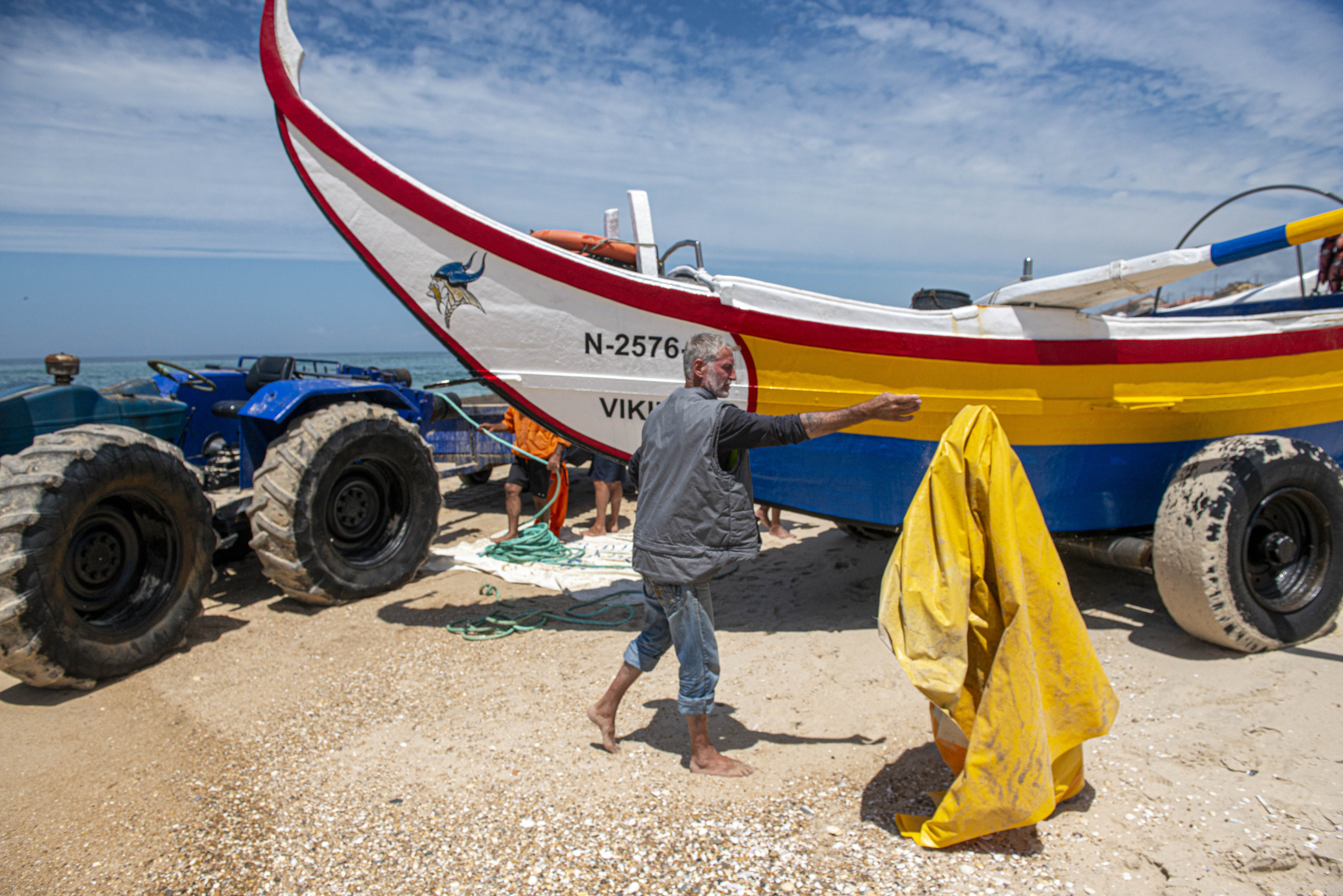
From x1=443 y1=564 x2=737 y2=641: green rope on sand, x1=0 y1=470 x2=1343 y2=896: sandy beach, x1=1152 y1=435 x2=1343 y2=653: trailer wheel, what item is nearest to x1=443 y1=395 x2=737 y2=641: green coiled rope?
x1=443 y1=564 x2=737 y2=641: green rope on sand

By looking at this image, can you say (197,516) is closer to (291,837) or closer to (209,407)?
(291,837)

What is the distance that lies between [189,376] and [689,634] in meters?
6.10

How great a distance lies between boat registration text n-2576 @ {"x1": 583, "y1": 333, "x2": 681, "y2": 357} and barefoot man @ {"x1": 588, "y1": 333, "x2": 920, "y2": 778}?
118 centimetres

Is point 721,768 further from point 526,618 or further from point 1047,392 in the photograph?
point 1047,392

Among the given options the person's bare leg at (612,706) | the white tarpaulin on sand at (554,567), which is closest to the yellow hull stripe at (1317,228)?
the person's bare leg at (612,706)

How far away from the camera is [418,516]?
219 inches

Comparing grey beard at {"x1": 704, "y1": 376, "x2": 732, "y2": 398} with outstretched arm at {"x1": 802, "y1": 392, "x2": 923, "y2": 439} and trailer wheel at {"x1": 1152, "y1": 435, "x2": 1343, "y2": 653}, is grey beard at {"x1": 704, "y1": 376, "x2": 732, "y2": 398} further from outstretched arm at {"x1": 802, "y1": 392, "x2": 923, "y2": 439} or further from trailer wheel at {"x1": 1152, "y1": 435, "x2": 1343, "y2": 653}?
trailer wheel at {"x1": 1152, "y1": 435, "x2": 1343, "y2": 653}

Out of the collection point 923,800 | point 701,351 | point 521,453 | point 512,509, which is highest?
point 701,351

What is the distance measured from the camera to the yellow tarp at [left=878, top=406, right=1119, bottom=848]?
232 cm

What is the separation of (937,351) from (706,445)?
2.00 metres

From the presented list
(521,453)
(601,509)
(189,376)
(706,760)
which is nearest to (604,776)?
(706,760)

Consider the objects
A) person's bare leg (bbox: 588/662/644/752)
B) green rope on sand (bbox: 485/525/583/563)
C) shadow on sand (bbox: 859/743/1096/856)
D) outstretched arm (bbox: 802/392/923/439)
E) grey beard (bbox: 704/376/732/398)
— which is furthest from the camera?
green rope on sand (bbox: 485/525/583/563)

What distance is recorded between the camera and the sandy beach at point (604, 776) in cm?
235

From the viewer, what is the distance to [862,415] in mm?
2674
